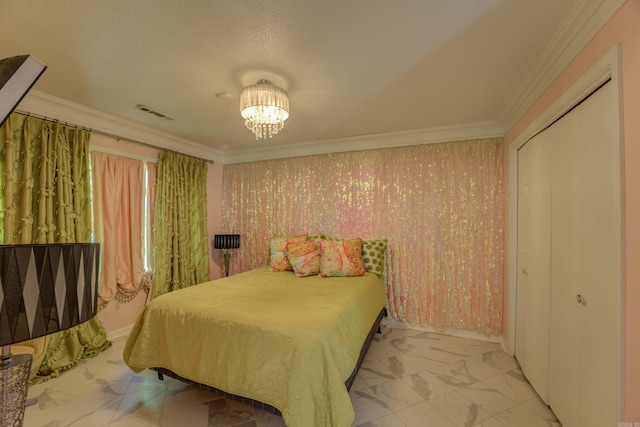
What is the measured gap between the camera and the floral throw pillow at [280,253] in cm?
327

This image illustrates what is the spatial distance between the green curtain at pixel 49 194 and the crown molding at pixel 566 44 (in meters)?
3.80

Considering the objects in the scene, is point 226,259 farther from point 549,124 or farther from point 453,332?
point 549,124

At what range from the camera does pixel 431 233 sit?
10.5 ft

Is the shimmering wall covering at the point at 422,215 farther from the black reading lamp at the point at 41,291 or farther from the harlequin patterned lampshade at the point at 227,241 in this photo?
the black reading lamp at the point at 41,291

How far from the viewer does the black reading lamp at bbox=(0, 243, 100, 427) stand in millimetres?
654

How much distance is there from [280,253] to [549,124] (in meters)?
2.79

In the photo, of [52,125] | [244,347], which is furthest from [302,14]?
[52,125]

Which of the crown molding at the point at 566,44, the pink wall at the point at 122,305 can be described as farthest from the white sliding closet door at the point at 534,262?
the pink wall at the point at 122,305

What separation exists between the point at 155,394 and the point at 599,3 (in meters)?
3.52

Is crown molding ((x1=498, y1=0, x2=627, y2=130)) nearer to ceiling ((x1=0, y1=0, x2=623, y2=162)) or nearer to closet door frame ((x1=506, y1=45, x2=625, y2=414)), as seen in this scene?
ceiling ((x1=0, y1=0, x2=623, y2=162))

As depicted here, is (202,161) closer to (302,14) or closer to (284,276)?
(284,276)

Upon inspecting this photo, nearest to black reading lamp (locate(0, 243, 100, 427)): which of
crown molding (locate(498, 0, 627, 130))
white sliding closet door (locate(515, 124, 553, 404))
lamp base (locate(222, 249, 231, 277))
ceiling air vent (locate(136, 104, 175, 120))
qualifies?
ceiling air vent (locate(136, 104, 175, 120))

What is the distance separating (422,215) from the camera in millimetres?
3234

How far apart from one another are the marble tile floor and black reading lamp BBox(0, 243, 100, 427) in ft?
3.86
